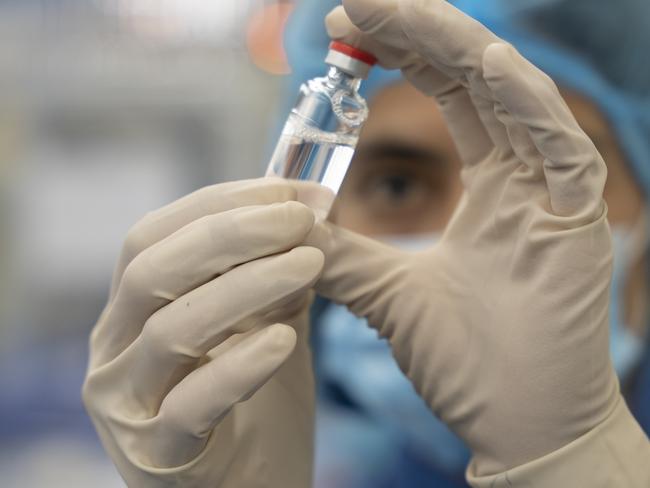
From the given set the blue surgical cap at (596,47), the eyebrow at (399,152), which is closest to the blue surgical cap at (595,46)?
the blue surgical cap at (596,47)

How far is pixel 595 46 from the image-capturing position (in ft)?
3.64

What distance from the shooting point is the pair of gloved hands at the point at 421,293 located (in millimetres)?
589

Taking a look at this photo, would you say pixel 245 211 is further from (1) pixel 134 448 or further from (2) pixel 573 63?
(2) pixel 573 63

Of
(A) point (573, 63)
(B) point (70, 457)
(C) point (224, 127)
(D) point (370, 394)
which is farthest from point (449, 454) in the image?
(C) point (224, 127)

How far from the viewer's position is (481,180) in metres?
0.67

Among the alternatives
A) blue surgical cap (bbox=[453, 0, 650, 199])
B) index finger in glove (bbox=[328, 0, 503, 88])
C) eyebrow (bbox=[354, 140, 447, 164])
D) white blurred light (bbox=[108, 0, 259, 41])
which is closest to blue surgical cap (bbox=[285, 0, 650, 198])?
blue surgical cap (bbox=[453, 0, 650, 199])

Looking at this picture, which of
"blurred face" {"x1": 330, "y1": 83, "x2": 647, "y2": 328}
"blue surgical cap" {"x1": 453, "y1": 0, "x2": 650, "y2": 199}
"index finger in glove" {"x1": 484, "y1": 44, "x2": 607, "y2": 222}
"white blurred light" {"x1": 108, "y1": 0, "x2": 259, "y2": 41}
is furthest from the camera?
"white blurred light" {"x1": 108, "y1": 0, "x2": 259, "y2": 41}

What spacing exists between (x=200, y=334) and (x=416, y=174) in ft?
2.54

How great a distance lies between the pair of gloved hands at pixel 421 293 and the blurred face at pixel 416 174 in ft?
1.83

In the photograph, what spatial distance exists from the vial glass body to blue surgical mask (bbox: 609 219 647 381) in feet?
2.09

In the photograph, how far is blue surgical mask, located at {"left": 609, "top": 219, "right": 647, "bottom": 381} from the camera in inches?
45.3

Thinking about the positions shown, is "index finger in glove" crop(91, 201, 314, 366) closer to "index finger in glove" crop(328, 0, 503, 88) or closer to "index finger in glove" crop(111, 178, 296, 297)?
"index finger in glove" crop(111, 178, 296, 297)

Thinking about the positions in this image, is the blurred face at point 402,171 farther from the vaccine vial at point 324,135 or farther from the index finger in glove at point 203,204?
the index finger in glove at point 203,204

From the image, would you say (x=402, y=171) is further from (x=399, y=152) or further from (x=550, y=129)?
(x=550, y=129)
